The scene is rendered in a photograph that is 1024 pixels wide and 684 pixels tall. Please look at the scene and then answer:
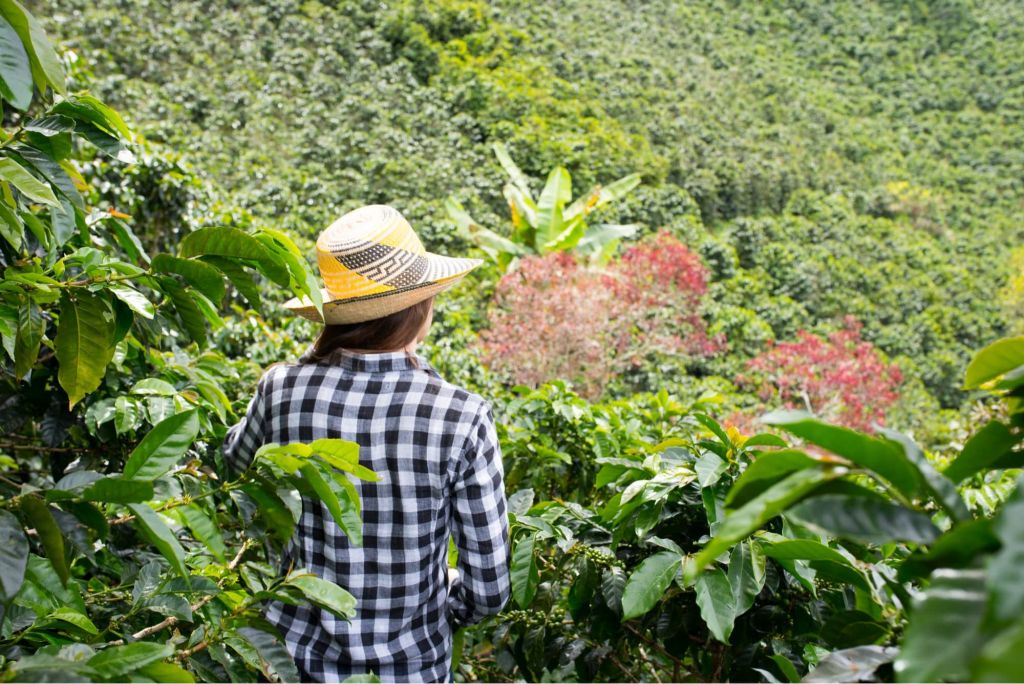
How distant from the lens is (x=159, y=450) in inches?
24.8

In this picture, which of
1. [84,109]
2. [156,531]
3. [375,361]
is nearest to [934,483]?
[156,531]

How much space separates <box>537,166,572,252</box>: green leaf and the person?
6970 mm

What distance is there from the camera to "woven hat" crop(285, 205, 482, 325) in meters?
1.24

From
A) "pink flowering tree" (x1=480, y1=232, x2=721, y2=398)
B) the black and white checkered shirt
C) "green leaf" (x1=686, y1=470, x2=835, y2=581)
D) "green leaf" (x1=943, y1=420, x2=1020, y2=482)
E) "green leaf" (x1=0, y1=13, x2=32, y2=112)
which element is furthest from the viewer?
"pink flowering tree" (x1=480, y1=232, x2=721, y2=398)

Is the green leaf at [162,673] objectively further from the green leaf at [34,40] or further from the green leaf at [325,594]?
the green leaf at [34,40]

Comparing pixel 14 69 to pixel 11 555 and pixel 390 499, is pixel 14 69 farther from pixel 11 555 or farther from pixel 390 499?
pixel 390 499

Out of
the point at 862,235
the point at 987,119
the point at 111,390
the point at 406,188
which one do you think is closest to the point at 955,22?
the point at 987,119

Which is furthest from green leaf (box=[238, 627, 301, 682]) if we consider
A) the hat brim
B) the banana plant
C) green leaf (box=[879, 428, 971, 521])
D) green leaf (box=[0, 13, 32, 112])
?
the banana plant

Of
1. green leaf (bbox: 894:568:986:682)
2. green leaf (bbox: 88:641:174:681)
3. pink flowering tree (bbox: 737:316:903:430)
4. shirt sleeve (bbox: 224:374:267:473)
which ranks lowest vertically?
pink flowering tree (bbox: 737:316:903:430)

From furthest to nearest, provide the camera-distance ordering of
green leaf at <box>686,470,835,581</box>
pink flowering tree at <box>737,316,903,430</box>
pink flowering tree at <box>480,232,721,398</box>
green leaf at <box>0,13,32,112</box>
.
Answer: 1. pink flowering tree at <box>737,316,903,430</box>
2. pink flowering tree at <box>480,232,721,398</box>
3. green leaf at <box>0,13,32,112</box>
4. green leaf at <box>686,470,835,581</box>

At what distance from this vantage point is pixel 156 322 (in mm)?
1100

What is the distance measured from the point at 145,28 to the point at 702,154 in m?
8.77

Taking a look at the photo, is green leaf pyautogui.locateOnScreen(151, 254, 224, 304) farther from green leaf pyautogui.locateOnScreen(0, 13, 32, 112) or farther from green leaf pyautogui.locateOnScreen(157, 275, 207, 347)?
green leaf pyautogui.locateOnScreen(0, 13, 32, 112)

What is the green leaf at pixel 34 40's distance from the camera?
0.76m
